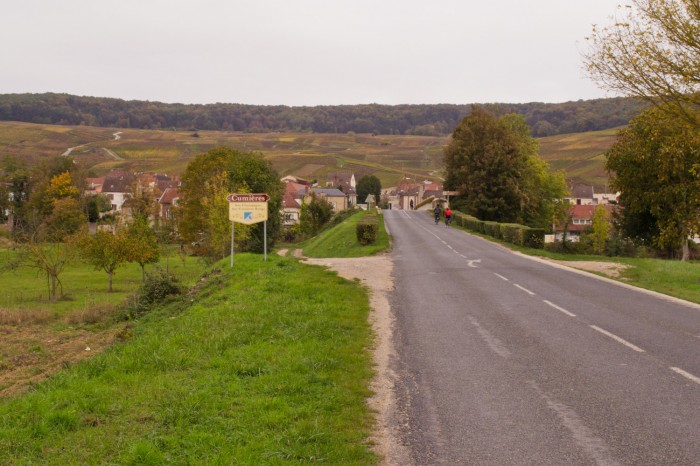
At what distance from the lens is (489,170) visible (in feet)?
202

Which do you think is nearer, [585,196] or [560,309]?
[560,309]

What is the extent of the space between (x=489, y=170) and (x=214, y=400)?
187 ft

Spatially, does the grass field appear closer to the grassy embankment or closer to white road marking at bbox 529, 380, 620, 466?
the grassy embankment

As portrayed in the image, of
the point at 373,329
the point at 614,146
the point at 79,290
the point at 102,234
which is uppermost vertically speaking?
the point at 614,146

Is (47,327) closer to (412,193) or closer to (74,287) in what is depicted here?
(74,287)

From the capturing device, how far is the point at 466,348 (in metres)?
10.4

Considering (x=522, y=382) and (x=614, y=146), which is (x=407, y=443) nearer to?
(x=522, y=382)

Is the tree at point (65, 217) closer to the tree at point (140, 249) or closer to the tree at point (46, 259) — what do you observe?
the tree at point (140, 249)

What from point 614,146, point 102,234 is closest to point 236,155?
point 102,234

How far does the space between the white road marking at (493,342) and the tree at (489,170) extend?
49648mm

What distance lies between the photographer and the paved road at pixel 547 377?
6.02 metres

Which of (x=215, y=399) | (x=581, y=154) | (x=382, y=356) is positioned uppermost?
(x=581, y=154)

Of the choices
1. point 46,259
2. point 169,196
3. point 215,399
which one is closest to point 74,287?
point 46,259

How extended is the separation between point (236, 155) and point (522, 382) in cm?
5872
